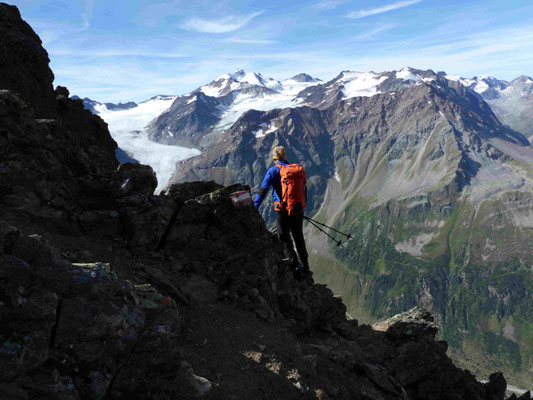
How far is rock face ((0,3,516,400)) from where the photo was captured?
8.64m

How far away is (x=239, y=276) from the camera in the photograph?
20.4 m

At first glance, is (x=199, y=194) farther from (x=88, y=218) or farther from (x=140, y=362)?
A: (x=140, y=362)

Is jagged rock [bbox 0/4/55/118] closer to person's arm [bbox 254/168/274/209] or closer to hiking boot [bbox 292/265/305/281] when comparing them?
person's arm [bbox 254/168/274/209]

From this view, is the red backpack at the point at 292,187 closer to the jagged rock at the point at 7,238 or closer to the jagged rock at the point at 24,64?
the jagged rock at the point at 7,238

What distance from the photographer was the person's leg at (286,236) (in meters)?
20.9

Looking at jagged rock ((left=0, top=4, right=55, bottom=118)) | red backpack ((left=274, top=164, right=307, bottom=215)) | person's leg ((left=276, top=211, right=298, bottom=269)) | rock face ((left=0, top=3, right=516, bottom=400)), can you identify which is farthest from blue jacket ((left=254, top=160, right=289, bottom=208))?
jagged rock ((left=0, top=4, right=55, bottom=118))

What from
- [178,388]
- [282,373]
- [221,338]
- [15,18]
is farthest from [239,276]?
[15,18]

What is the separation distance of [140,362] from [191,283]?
26.0ft

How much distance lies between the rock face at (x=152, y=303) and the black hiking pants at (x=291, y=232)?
2.91 feet

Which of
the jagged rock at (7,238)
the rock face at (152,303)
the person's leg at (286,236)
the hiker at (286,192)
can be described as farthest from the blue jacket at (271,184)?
the jagged rock at (7,238)

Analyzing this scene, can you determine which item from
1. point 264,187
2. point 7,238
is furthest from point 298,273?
point 7,238

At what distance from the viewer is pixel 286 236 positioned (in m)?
22.0

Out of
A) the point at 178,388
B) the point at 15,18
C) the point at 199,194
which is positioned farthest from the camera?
the point at 15,18

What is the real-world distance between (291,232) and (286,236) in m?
0.60
